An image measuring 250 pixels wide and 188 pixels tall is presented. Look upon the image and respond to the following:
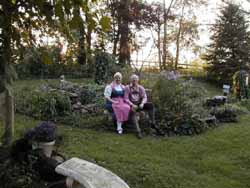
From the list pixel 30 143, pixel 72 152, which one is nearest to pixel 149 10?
pixel 72 152

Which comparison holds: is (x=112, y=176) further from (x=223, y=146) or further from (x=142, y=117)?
(x=142, y=117)

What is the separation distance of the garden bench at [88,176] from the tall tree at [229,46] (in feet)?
45.8

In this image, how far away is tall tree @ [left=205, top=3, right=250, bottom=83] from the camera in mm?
16031

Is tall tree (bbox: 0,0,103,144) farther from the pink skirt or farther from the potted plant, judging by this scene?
the pink skirt

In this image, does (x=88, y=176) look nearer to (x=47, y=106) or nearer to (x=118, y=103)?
(x=118, y=103)

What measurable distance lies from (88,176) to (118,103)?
440cm

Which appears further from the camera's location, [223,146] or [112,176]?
[223,146]

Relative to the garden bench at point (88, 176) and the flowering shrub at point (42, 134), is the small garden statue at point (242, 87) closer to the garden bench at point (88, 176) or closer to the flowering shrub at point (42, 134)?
the flowering shrub at point (42, 134)

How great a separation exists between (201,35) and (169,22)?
1.85 metres

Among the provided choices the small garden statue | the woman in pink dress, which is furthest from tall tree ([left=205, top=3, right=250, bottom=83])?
the woman in pink dress

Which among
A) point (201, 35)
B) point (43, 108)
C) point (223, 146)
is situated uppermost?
point (201, 35)

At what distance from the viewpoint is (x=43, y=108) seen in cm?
739

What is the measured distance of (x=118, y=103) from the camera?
6984mm

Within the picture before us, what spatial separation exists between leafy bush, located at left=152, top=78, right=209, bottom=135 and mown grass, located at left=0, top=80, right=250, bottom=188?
0.32 meters
